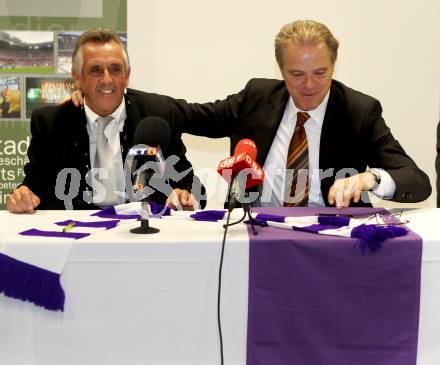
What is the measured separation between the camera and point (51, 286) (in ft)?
5.28

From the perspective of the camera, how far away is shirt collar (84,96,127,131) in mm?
2751

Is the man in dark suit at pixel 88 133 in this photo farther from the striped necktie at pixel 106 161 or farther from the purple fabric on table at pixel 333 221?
the purple fabric on table at pixel 333 221

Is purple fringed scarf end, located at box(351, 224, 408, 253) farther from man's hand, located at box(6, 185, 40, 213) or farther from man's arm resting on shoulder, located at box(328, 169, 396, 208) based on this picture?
man's hand, located at box(6, 185, 40, 213)

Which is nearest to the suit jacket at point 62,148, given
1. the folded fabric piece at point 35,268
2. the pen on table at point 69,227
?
the pen on table at point 69,227

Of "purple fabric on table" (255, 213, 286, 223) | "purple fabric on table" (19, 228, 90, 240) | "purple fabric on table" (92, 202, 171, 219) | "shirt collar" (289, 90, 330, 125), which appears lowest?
"purple fabric on table" (19, 228, 90, 240)

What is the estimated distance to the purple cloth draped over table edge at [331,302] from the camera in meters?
1.64

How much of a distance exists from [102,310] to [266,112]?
1390 mm

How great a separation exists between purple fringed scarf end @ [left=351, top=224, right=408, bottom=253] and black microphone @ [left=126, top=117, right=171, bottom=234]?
1.93 ft

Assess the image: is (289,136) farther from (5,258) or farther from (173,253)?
(5,258)

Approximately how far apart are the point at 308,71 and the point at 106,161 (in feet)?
3.21

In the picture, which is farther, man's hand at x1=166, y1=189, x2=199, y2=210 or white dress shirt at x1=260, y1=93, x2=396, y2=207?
white dress shirt at x1=260, y1=93, x2=396, y2=207

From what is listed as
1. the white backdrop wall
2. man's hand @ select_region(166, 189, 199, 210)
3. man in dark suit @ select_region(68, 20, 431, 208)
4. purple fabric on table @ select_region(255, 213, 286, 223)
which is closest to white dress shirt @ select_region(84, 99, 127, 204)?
man in dark suit @ select_region(68, 20, 431, 208)

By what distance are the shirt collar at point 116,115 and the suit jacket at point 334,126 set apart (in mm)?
272

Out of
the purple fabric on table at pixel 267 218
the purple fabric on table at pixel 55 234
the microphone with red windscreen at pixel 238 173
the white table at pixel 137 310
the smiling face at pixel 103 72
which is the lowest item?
the white table at pixel 137 310
